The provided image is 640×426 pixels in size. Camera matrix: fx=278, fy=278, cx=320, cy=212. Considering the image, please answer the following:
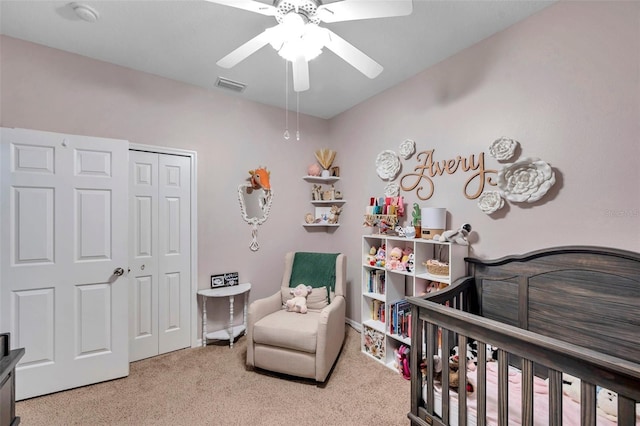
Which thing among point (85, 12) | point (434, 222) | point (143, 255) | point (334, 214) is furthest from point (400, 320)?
point (85, 12)

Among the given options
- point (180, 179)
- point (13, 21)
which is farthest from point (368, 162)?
point (13, 21)

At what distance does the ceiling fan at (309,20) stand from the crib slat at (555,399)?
1559 mm

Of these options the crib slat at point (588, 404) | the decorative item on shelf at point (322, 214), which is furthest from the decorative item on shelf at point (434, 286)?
the decorative item on shelf at point (322, 214)

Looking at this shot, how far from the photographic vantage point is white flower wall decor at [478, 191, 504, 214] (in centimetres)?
191

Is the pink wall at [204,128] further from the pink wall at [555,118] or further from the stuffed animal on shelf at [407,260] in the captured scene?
the pink wall at [555,118]

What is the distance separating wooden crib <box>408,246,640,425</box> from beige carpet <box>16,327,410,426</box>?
1.78 feet

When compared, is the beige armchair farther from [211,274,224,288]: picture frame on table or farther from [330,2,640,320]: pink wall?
[330,2,640,320]: pink wall

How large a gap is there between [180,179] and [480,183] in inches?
103

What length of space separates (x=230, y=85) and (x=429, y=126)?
75.6 inches

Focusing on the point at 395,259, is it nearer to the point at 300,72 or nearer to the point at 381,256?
the point at 381,256

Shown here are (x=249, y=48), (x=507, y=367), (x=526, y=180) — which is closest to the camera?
(x=507, y=367)

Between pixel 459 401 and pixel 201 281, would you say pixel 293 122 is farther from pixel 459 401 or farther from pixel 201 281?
pixel 459 401

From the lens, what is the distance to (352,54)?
151 centimetres

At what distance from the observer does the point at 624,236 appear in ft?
4.72
